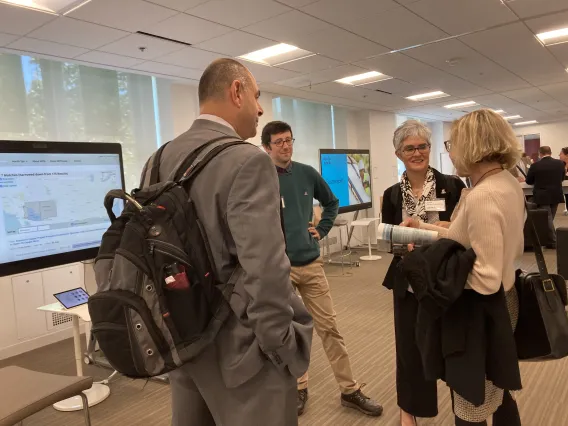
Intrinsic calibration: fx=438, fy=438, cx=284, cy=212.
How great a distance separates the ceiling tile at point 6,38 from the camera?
3.54 metres

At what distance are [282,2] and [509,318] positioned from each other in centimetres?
273

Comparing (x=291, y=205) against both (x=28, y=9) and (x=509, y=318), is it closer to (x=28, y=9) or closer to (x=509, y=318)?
(x=509, y=318)

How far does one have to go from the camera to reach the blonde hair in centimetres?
143

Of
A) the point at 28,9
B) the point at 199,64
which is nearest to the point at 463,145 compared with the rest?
the point at 28,9

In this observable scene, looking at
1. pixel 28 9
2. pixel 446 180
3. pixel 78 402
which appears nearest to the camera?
pixel 446 180

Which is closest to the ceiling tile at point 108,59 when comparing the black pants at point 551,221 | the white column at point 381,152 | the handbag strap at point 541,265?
the handbag strap at point 541,265

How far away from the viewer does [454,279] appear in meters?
1.39

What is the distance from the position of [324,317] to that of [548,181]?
638 centimetres

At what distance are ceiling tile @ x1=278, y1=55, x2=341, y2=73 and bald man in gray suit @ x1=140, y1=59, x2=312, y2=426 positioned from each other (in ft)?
13.4

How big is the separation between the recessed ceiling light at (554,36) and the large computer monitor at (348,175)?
3084 millimetres

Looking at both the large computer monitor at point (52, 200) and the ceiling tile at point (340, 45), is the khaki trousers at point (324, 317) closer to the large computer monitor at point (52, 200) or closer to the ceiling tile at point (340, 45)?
the large computer monitor at point (52, 200)

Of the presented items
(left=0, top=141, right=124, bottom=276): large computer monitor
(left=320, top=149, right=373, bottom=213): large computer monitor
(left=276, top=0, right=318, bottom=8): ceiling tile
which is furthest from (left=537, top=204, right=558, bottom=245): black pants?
(left=0, top=141, right=124, bottom=276): large computer monitor

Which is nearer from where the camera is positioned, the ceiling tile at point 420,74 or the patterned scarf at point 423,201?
the patterned scarf at point 423,201

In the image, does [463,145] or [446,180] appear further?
[446,180]
